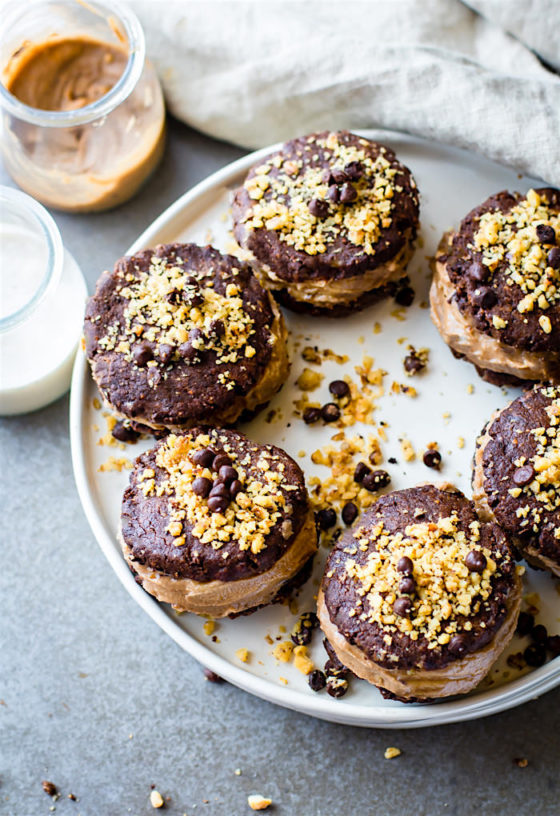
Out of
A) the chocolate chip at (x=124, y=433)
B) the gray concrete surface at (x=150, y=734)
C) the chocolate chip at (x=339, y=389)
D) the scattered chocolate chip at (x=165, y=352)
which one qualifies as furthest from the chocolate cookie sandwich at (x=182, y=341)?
the gray concrete surface at (x=150, y=734)

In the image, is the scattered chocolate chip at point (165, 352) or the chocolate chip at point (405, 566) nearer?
the chocolate chip at point (405, 566)

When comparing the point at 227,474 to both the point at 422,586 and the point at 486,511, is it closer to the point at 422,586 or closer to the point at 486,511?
the point at 422,586

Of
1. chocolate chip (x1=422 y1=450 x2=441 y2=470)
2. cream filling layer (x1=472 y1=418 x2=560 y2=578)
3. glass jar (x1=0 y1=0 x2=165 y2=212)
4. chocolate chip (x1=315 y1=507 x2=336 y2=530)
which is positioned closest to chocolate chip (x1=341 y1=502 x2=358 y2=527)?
chocolate chip (x1=315 y1=507 x2=336 y2=530)

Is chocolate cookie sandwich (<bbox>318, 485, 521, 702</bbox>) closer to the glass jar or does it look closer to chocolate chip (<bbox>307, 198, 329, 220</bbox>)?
chocolate chip (<bbox>307, 198, 329, 220</bbox>)

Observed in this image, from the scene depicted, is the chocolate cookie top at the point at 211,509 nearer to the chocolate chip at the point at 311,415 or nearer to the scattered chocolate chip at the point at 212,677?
the chocolate chip at the point at 311,415

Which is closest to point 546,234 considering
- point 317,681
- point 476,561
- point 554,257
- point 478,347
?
point 554,257

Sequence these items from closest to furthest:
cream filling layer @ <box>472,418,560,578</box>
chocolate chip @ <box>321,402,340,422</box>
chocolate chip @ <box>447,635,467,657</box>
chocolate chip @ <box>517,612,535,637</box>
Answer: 1. chocolate chip @ <box>447,635,467,657</box>
2. cream filling layer @ <box>472,418,560,578</box>
3. chocolate chip @ <box>517,612,535,637</box>
4. chocolate chip @ <box>321,402,340,422</box>
